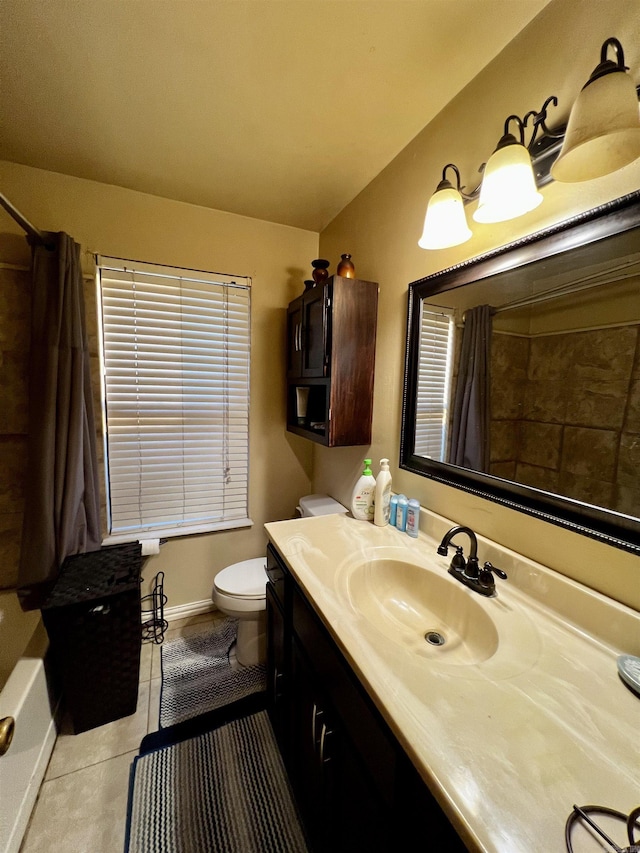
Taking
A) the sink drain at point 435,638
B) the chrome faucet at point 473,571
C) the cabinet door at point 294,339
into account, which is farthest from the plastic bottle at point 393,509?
the cabinet door at point 294,339

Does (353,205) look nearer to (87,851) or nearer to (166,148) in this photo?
(166,148)

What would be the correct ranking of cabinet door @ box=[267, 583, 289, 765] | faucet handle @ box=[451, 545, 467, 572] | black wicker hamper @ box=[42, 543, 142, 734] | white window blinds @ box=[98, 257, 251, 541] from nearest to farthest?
1. faucet handle @ box=[451, 545, 467, 572]
2. cabinet door @ box=[267, 583, 289, 765]
3. black wicker hamper @ box=[42, 543, 142, 734]
4. white window blinds @ box=[98, 257, 251, 541]

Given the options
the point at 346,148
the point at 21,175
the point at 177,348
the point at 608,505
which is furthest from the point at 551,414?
the point at 21,175

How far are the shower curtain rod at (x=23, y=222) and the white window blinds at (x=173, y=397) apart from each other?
9.8 inches

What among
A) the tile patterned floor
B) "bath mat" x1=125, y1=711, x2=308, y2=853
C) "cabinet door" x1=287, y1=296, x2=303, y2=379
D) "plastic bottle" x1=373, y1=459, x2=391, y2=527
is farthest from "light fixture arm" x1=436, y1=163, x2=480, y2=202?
the tile patterned floor

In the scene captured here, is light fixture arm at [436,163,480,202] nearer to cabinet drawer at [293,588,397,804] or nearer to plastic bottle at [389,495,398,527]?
plastic bottle at [389,495,398,527]

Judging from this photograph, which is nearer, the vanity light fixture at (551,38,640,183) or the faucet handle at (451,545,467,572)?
the vanity light fixture at (551,38,640,183)

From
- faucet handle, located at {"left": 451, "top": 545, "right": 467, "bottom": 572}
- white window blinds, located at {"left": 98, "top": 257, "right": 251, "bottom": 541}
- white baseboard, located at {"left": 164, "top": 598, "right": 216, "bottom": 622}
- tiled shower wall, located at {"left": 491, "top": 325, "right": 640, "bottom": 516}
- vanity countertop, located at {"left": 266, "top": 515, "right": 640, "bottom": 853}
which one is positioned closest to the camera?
vanity countertop, located at {"left": 266, "top": 515, "right": 640, "bottom": 853}

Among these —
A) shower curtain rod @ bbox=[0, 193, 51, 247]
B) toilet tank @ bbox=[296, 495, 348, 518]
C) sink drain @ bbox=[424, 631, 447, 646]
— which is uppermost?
shower curtain rod @ bbox=[0, 193, 51, 247]

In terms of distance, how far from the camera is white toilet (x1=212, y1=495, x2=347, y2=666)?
4.98ft

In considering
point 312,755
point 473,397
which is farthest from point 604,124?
point 312,755

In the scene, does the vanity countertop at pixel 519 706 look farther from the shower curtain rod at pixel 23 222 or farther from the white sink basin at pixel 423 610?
the shower curtain rod at pixel 23 222

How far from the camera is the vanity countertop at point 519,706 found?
0.43 meters

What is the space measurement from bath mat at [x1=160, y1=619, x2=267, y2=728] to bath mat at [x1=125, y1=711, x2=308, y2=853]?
0.15 meters
